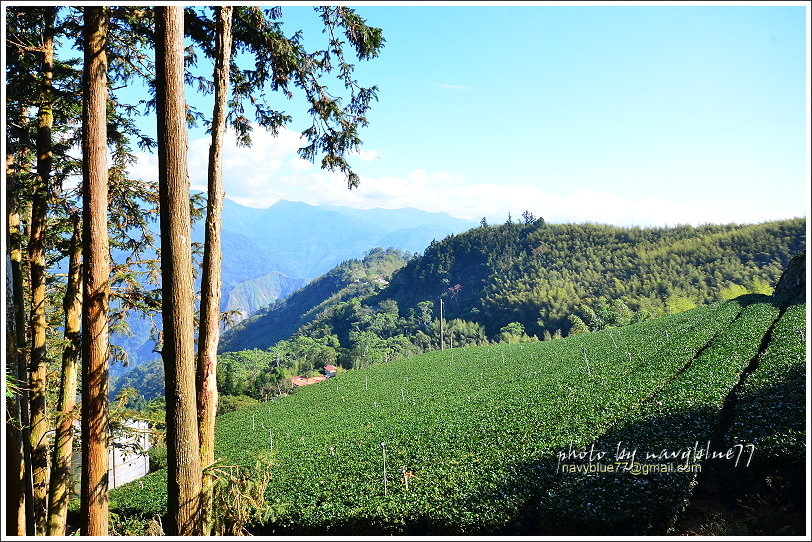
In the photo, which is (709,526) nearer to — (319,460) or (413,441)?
(413,441)

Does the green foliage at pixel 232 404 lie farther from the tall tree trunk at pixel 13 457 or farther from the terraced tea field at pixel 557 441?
the tall tree trunk at pixel 13 457

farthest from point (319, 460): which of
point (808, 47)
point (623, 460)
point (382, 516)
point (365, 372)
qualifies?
point (365, 372)

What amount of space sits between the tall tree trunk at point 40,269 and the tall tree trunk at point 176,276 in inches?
135

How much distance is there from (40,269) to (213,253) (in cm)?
409

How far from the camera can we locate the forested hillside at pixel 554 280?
5678 centimetres

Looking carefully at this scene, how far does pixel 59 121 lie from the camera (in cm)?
722

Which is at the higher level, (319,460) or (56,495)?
(56,495)

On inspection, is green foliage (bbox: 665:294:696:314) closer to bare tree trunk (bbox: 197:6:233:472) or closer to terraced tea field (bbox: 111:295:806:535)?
terraced tea field (bbox: 111:295:806:535)

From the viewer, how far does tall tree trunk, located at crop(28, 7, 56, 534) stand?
605cm

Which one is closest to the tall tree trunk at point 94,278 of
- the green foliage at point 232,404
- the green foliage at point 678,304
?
the green foliage at point 232,404

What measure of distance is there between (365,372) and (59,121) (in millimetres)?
34474

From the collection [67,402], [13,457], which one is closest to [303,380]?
[67,402]

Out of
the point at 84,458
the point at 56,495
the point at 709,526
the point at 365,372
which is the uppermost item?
the point at 84,458

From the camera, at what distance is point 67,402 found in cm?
606
